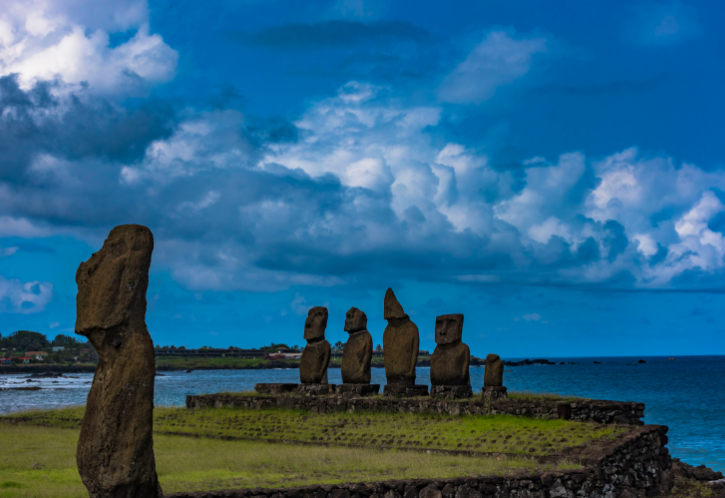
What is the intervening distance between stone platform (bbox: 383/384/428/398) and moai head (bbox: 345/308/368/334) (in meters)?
2.46

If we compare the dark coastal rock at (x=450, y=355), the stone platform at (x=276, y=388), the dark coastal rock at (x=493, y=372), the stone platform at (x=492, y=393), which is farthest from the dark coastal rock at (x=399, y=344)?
the stone platform at (x=276, y=388)

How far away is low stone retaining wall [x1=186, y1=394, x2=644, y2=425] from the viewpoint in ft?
55.9

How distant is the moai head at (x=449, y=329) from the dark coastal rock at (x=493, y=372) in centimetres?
121

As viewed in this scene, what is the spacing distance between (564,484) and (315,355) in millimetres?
12962

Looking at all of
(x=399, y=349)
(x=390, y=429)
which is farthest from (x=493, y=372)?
(x=390, y=429)

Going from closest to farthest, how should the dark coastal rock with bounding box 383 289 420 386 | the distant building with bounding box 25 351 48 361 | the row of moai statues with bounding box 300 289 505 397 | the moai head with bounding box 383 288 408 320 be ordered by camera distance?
the row of moai statues with bounding box 300 289 505 397 → the dark coastal rock with bounding box 383 289 420 386 → the moai head with bounding box 383 288 408 320 → the distant building with bounding box 25 351 48 361

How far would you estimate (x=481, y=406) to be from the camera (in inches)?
706

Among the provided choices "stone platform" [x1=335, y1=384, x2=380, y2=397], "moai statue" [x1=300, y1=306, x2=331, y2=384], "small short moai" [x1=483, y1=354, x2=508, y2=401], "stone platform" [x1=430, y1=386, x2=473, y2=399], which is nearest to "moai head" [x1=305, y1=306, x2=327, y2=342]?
"moai statue" [x1=300, y1=306, x2=331, y2=384]

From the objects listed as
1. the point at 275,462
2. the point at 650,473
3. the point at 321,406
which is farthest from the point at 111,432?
the point at 321,406

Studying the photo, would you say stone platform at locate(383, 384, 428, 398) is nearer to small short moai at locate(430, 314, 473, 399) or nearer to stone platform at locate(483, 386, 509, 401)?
small short moai at locate(430, 314, 473, 399)

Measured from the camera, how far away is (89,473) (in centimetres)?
755

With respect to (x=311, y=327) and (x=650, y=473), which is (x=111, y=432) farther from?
(x=311, y=327)

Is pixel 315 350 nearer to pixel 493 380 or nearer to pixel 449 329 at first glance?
pixel 449 329

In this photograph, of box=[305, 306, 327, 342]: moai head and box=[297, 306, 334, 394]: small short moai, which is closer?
box=[297, 306, 334, 394]: small short moai
